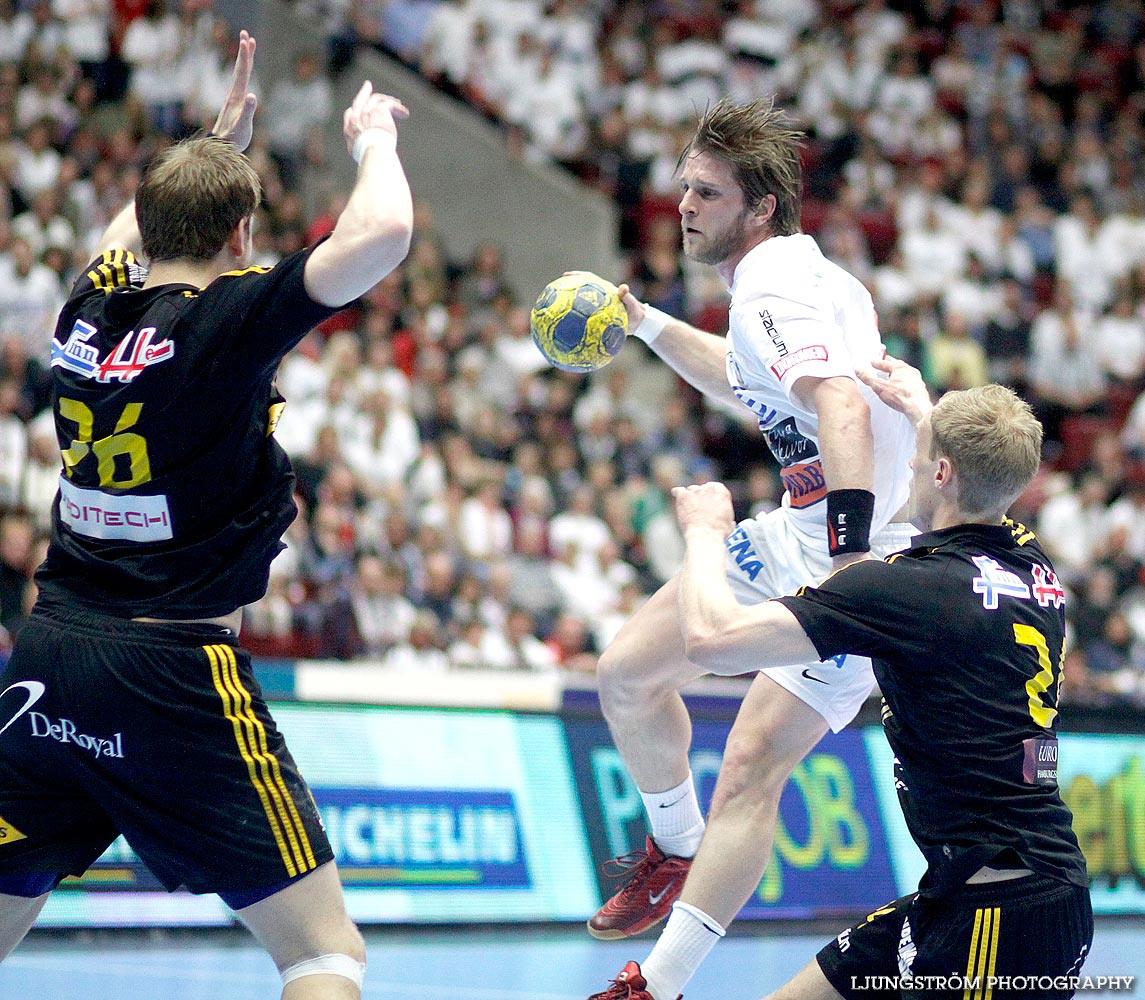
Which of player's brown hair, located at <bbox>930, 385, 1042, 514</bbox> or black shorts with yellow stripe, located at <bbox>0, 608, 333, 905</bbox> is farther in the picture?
player's brown hair, located at <bbox>930, 385, 1042, 514</bbox>

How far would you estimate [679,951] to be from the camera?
4832 mm

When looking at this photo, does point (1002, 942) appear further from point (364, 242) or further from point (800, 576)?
point (364, 242)

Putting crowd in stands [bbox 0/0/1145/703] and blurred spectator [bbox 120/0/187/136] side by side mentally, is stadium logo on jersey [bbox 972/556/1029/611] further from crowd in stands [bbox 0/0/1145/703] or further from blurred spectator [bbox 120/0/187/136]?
blurred spectator [bbox 120/0/187/136]

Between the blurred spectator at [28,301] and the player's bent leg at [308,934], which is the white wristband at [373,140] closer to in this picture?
the player's bent leg at [308,934]

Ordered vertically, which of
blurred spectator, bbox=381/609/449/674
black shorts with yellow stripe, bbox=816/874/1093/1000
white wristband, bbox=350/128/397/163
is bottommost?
blurred spectator, bbox=381/609/449/674

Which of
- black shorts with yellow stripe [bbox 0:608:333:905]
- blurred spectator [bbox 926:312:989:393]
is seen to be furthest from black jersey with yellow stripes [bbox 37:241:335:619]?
blurred spectator [bbox 926:312:989:393]

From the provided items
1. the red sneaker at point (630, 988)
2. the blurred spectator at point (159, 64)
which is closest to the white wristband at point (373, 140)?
the red sneaker at point (630, 988)

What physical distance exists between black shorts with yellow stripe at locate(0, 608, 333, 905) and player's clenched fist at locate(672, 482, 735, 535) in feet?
4.16

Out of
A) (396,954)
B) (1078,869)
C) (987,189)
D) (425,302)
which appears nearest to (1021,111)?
(987,189)

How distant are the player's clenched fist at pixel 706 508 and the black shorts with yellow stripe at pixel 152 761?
4.16ft

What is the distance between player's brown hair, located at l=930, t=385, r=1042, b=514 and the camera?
154 inches

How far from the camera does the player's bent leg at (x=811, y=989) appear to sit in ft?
13.8

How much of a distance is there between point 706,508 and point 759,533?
112cm

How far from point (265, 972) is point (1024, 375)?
38.9 feet
